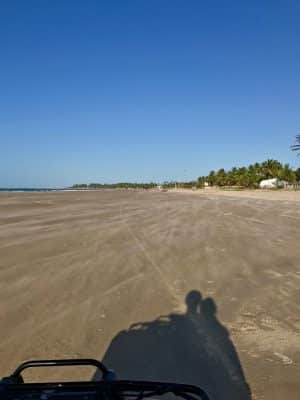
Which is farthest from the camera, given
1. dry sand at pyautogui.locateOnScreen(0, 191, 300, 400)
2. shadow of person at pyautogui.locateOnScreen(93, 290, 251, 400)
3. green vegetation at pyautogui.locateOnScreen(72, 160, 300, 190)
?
green vegetation at pyautogui.locateOnScreen(72, 160, 300, 190)

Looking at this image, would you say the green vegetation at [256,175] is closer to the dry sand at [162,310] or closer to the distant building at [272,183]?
the distant building at [272,183]

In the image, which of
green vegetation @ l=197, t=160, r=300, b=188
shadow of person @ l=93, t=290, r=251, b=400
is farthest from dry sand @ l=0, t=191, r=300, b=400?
green vegetation @ l=197, t=160, r=300, b=188

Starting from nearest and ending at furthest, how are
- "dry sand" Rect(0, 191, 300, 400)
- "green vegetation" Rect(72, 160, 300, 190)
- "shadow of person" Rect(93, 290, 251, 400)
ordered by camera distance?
1. "shadow of person" Rect(93, 290, 251, 400)
2. "dry sand" Rect(0, 191, 300, 400)
3. "green vegetation" Rect(72, 160, 300, 190)

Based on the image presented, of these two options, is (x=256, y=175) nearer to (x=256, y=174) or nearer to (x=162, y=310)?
(x=256, y=174)

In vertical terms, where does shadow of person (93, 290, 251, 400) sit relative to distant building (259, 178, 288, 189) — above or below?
below

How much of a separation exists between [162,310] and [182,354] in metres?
1.62

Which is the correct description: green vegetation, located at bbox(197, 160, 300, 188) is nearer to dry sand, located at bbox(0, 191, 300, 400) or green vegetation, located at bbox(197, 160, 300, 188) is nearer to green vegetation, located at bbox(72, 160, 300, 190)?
green vegetation, located at bbox(72, 160, 300, 190)

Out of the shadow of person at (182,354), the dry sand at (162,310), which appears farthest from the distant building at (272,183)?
the shadow of person at (182,354)

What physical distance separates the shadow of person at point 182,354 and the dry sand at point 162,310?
0.01 metres

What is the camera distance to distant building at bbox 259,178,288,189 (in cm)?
10469

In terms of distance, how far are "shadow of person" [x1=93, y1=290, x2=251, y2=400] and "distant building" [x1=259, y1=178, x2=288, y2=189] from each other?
101 metres

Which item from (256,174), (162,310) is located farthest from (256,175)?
(162,310)

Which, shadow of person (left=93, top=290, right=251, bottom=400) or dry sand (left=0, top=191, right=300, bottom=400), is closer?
shadow of person (left=93, top=290, right=251, bottom=400)

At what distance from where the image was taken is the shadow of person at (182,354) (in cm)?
389
